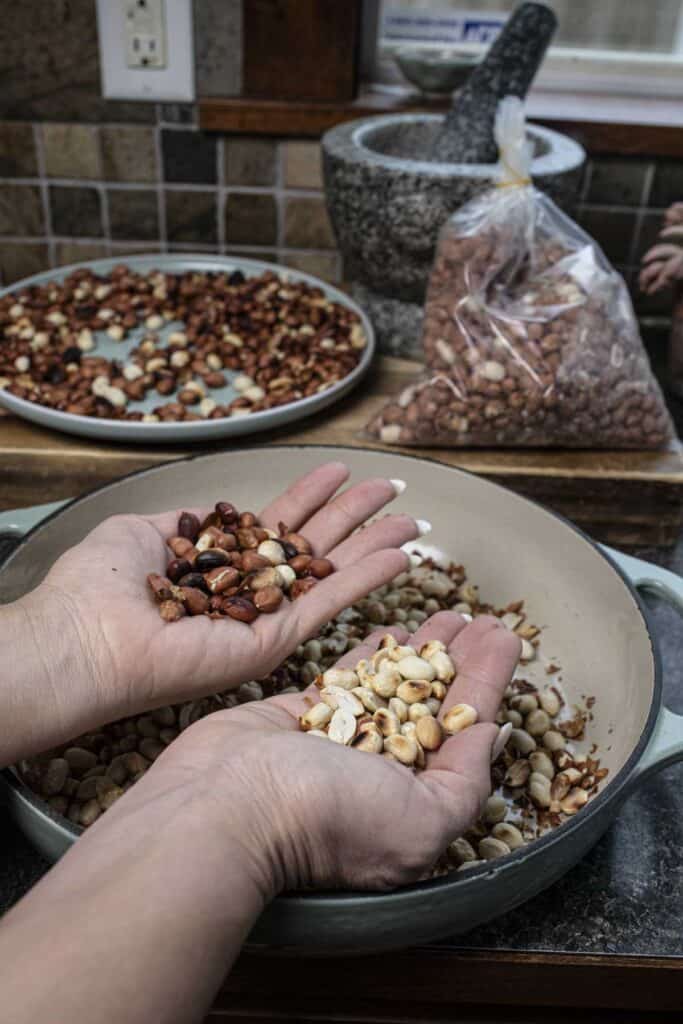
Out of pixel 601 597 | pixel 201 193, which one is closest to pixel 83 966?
pixel 601 597

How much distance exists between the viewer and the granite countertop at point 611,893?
0.57 meters

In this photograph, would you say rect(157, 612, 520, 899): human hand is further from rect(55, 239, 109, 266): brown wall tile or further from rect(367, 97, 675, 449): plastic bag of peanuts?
rect(55, 239, 109, 266): brown wall tile

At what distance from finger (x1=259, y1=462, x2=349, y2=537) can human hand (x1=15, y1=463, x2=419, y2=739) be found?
0.06m

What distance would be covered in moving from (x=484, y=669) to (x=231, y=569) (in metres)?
0.19

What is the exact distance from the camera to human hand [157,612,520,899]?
0.44 meters

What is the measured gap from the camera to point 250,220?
142 centimetres

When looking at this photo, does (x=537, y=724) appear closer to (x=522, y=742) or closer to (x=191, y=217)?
(x=522, y=742)

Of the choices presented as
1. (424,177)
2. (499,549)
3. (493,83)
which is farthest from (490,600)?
(493,83)

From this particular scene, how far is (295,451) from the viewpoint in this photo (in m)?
0.83

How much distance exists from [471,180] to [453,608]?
0.50m

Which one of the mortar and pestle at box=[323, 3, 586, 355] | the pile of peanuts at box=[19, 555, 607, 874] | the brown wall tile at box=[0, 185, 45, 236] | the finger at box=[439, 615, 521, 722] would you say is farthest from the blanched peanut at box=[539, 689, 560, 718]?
the brown wall tile at box=[0, 185, 45, 236]

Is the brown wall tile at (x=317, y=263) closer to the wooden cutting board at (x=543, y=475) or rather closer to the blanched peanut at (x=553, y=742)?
the wooden cutting board at (x=543, y=475)

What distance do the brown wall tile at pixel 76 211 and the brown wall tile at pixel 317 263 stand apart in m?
0.30

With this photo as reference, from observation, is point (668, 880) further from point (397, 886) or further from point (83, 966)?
point (83, 966)
